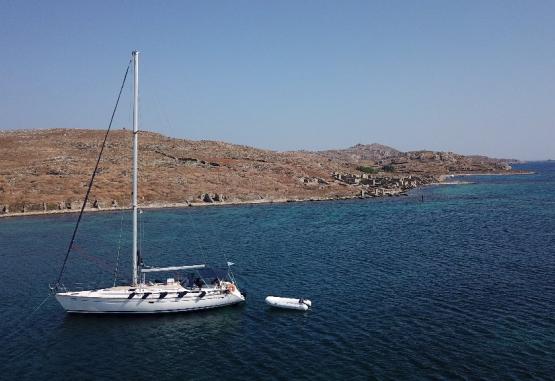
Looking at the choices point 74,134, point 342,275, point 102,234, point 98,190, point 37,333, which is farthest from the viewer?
point 74,134

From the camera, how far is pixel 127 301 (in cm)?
4153

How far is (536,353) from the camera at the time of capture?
32.6 meters

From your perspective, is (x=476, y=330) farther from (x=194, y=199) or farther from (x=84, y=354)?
(x=194, y=199)

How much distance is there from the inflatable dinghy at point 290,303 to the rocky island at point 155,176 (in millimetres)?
79169

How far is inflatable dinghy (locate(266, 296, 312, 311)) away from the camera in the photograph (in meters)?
42.3

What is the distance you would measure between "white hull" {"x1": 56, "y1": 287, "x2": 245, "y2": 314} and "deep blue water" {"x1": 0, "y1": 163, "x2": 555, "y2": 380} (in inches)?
37.6

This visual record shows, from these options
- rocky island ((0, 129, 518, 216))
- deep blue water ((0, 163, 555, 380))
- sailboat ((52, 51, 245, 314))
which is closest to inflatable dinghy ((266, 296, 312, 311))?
deep blue water ((0, 163, 555, 380))

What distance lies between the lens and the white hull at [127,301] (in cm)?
4144

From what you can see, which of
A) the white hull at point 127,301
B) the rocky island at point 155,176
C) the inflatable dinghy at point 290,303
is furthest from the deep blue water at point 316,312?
the rocky island at point 155,176

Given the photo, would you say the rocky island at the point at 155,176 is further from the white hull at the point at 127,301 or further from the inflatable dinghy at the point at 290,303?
the inflatable dinghy at the point at 290,303

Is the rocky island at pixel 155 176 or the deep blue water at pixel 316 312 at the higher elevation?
the rocky island at pixel 155 176

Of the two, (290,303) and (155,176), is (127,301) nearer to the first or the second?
(290,303)

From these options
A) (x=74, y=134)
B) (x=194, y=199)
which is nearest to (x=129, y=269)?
(x=194, y=199)

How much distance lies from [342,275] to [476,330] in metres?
18.6
